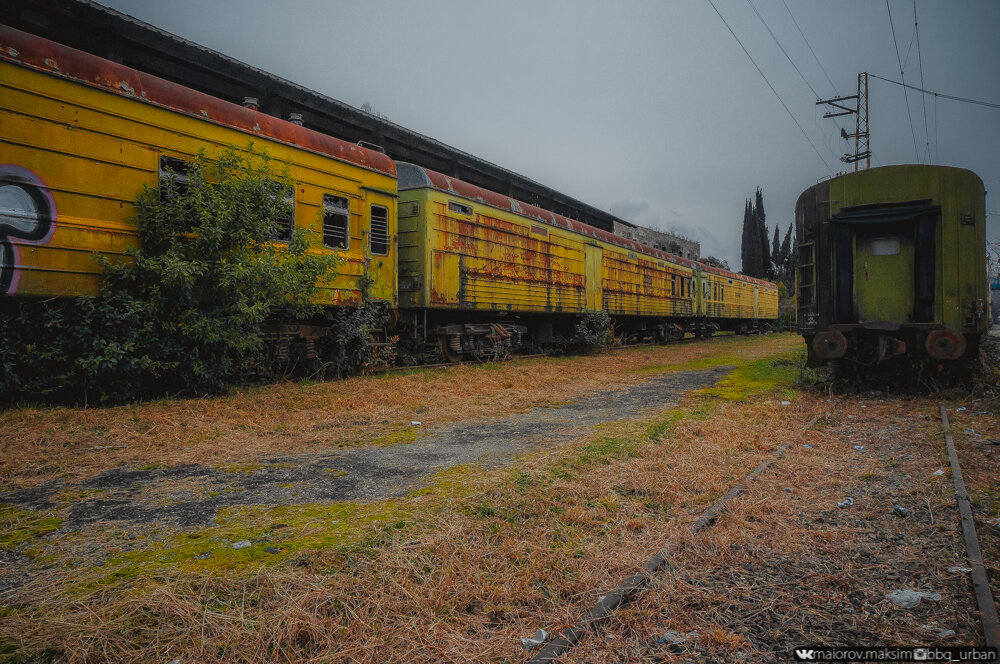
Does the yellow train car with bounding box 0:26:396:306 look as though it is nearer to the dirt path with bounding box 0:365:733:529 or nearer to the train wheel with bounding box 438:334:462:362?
the dirt path with bounding box 0:365:733:529

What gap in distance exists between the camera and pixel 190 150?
6.79 meters

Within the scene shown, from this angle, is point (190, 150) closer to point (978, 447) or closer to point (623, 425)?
point (623, 425)

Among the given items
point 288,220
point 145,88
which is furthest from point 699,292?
point 145,88

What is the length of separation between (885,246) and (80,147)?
32.5 ft

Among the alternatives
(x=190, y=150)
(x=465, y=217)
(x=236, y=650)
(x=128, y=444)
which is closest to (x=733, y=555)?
(x=236, y=650)

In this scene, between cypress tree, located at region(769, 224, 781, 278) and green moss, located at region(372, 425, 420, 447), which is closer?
green moss, located at region(372, 425, 420, 447)

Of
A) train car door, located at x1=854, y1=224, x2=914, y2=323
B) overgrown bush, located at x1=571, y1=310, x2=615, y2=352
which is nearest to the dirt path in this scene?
train car door, located at x1=854, y1=224, x2=914, y2=323

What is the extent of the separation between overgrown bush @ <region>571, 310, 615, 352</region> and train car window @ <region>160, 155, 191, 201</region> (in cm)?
1054

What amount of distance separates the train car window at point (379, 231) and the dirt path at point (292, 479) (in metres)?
5.11

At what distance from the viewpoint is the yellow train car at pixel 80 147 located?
17.5ft

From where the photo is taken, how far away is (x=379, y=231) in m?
9.65

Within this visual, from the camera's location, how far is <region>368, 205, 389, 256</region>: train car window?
9539 mm

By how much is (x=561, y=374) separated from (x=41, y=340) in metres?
7.33

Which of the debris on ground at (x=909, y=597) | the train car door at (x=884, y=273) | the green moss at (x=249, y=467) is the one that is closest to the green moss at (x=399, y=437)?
the green moss at (x=249, y=467)
